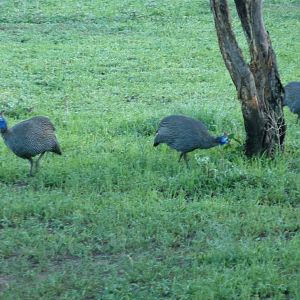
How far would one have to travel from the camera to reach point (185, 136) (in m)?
8.30

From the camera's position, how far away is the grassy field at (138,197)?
17.7 ft

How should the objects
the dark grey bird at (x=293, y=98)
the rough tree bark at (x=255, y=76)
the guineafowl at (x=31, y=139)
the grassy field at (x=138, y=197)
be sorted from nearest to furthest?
the grassy field at (x=138, y=197) → the guineafowl at (x=31, y=139) → the rough tree bark at (x=255, y=76) → the dark grey bird at (x=293, y=98)

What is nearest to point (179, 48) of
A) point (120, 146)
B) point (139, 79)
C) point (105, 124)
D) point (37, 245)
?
point (139, 79)

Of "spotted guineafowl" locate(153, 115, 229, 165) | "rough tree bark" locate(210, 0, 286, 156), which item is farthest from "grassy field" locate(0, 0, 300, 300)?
"rough tree bark" locate(210, 0, 286, 156)

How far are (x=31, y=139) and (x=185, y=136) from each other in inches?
59.3

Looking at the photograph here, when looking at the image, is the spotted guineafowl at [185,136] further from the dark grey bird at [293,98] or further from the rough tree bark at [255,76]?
the dark grey bird at [293,98]

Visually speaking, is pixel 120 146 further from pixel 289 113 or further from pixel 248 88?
pixel 289 113

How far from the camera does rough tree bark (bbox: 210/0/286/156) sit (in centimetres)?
828

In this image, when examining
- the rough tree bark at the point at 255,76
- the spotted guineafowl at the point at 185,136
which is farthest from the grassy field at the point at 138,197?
the rough tree bark at the point at 255,76

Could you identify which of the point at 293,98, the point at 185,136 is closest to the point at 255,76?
the point at 185,136

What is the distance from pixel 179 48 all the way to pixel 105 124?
6.20 m

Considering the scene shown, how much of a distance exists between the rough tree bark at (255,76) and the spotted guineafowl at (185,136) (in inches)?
13.7

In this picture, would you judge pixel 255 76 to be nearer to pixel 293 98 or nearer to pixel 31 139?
pixel 293 98

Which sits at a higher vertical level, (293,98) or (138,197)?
(293,98)
